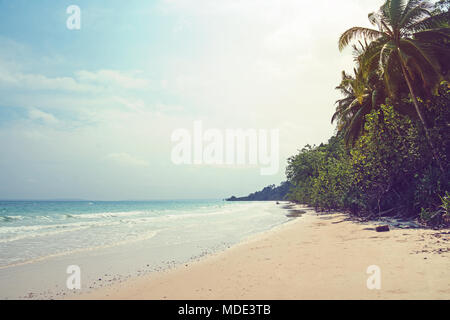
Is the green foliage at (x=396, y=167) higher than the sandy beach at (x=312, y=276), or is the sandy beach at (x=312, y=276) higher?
the green foliage at (x=396, y=167)

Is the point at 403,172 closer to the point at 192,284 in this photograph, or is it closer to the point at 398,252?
the point at 398,252

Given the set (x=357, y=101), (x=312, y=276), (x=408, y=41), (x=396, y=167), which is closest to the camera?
(x=312, y=276)

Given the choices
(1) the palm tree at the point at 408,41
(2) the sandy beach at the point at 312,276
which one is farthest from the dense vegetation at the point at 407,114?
(2) the sandy beach at the point at 312,276

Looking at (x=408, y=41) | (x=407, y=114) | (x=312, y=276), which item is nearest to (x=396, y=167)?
(x=407, y=114)

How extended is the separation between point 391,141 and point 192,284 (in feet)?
49.4

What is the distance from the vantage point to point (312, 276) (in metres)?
6.42

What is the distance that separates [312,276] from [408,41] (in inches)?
525

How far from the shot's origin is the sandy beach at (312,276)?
5.28 m

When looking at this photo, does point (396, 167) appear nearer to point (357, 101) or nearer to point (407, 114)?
point (407, 114)

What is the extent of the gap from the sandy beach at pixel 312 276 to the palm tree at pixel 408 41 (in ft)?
27.1

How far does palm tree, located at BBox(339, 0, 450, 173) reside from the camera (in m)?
14.1

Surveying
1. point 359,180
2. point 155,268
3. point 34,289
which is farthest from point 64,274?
point 359,180

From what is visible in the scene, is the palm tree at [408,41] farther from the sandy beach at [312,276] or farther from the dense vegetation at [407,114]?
the sandy beach at [312,276]

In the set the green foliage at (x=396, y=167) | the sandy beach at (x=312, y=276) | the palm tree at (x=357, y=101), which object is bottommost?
the sandy beach at (x=312, y=276)
